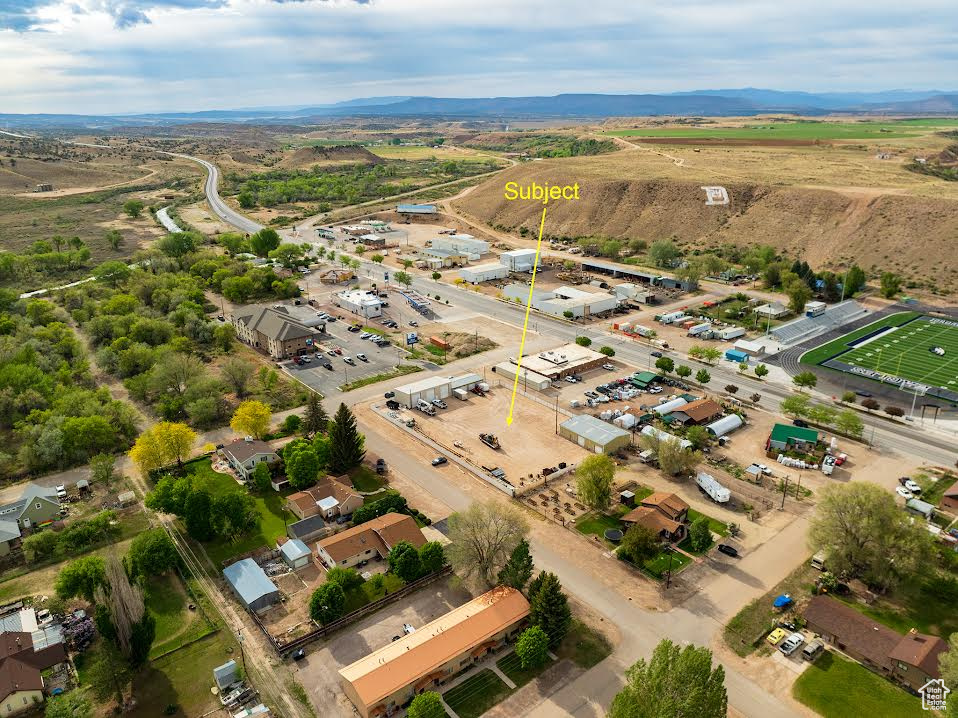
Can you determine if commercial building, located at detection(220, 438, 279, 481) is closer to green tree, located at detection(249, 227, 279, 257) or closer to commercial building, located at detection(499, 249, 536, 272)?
commercial building, located at detection(499, 249, 536, 272)

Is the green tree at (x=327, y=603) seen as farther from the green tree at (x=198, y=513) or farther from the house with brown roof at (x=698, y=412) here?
the house with brown roof at (x=698, y=412)

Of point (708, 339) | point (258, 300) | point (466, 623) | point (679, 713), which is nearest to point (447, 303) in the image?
point (258, 300)

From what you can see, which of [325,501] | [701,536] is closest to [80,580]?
[325,501]

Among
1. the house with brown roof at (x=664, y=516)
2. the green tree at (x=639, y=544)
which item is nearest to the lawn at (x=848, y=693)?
the green tree at (x=639, y=544)

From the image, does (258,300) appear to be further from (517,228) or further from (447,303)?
(517,228)

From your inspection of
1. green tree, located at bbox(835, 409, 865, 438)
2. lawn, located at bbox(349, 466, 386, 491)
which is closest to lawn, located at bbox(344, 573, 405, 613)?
lawn, located at bbox(349, 466, 386, 491)
